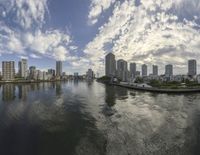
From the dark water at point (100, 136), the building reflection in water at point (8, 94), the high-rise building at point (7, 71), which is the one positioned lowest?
the building reflection in water at point (8, 94)

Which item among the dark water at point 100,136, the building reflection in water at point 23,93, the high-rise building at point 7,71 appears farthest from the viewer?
the high-rise building at point 7,71

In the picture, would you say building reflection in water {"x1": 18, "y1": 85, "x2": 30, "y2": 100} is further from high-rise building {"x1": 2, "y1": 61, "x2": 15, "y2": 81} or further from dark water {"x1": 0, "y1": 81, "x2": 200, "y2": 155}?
high-rise building {"x1": 2, "y1": 61, "x2": 15, "y2": 81}

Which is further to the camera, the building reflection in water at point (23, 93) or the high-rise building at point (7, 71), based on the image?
the high-rise building at point (7, 71)

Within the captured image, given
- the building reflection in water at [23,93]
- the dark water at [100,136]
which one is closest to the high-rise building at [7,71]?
the building reflection in water at [23,93]

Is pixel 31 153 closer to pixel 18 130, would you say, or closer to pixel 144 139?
pixel 18 130

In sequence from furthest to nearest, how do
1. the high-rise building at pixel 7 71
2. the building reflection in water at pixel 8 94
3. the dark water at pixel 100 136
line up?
the high-rise building at pixel 7 71, the building reflection in water at pixel 8 94, the dark water at pixel 100 136

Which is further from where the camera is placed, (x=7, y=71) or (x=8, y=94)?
(x=7, y=71)

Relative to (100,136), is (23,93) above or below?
below

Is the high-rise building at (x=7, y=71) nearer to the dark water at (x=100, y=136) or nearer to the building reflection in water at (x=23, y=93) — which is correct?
the building reflection in water at (x=23, y=93)

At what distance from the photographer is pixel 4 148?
14.9 meters

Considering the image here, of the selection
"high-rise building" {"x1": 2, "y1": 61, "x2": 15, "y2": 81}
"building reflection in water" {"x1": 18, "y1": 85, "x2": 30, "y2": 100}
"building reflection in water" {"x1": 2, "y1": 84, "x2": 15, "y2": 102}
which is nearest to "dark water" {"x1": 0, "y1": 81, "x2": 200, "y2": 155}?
"building reflection in water" {"x1": 2, "y1": 84, "x2": 15, "y2": 102}

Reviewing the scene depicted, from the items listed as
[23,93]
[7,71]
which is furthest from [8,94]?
[7,71]

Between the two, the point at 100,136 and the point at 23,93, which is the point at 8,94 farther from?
the point at 100,136

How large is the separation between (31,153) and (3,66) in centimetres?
21127
